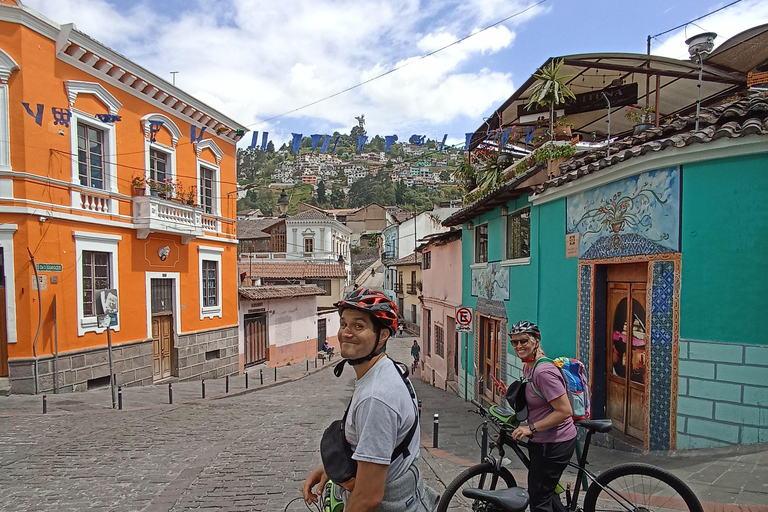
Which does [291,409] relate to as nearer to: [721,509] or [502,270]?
[502,270]

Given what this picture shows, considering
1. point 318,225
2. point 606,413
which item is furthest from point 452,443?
point 318,225

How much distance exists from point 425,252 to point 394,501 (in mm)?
17853

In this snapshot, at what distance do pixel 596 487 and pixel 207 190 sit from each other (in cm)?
1726

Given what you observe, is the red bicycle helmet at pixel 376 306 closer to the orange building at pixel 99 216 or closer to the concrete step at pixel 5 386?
the orange building at pixel 99 216

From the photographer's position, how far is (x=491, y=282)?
11.9 m

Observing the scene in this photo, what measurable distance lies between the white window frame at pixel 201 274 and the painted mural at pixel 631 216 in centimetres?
1381

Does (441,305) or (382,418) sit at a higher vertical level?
(382,418)

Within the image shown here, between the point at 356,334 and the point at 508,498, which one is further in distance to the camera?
the point at 508,498

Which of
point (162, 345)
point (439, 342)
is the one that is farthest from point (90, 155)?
point (439, 342)

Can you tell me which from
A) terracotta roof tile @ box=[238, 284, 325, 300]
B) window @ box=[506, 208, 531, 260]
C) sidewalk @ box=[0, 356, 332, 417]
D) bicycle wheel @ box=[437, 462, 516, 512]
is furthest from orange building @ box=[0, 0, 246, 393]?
bicycle wheel @ box=[437, 462, 516, 512]

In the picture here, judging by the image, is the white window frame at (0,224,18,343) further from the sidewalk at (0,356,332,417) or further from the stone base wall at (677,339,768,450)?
the stone base wall at (677,339,768,450)

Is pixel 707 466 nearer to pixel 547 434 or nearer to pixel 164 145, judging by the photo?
pixel 547 434

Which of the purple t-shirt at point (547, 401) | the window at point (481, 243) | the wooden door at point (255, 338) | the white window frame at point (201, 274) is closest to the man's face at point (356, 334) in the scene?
the purple t-shirt at point (547, 401)

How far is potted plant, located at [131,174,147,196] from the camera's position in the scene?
14.0 metres
